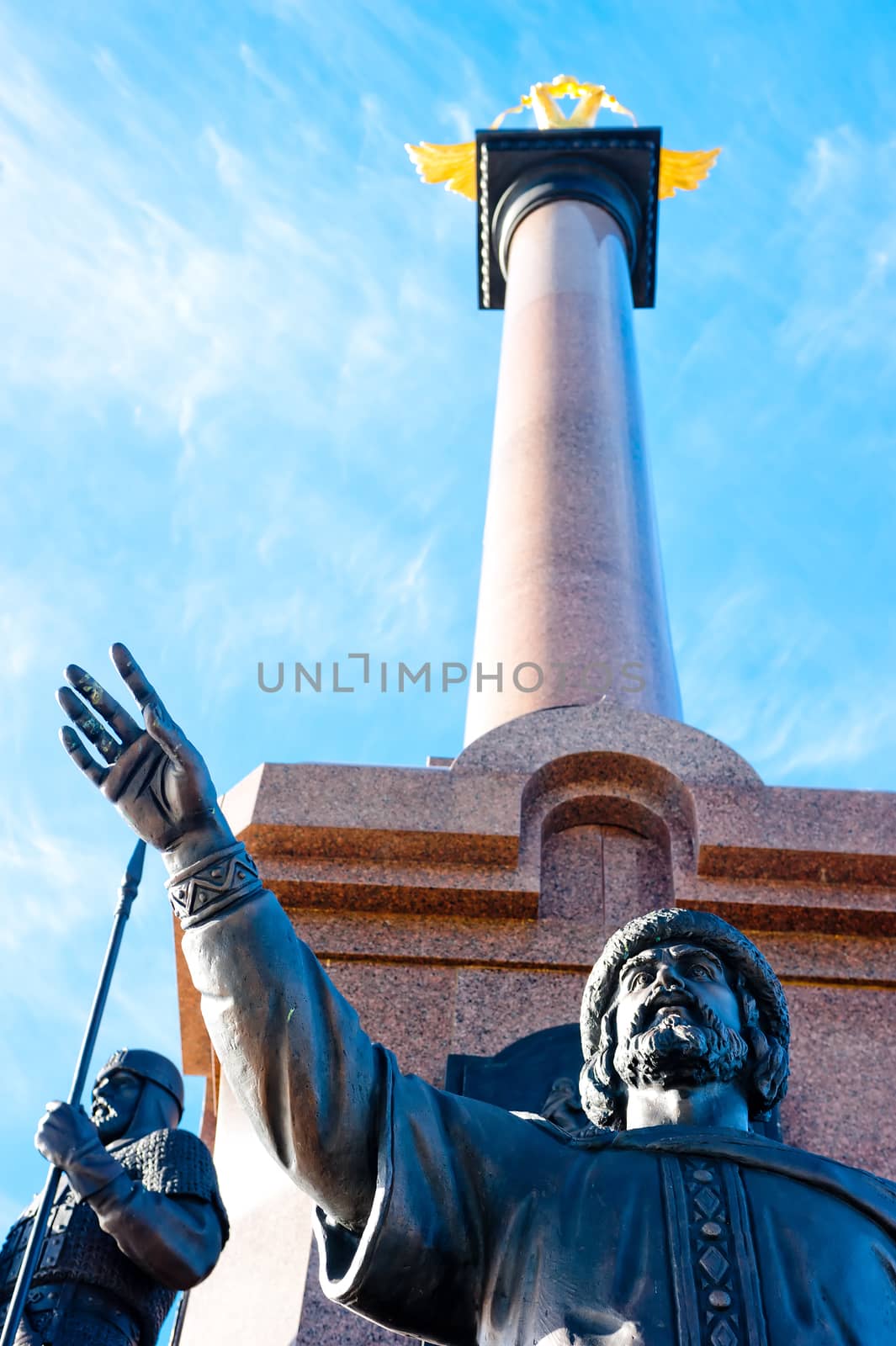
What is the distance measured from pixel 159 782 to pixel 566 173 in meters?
14.9

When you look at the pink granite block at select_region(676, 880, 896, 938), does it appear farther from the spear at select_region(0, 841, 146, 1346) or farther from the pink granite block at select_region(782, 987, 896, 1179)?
the spear at select_region(0, 841, 146, 1346)

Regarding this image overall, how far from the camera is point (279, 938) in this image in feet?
12.1

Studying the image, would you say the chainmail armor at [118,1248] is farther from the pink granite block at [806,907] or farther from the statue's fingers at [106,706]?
the pink granite block at [806,907]

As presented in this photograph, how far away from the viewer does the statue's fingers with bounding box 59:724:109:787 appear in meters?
3.84

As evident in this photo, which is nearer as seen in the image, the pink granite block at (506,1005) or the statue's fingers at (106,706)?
the statue's fingers at (106,706)

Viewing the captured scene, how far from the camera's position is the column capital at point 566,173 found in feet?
57.4

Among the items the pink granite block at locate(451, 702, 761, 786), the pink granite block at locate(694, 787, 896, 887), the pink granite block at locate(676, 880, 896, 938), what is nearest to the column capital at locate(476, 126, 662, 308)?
the pink granite block at locate(451, 702, 761, 786)

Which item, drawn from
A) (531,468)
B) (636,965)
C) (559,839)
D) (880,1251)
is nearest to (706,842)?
(559,839)

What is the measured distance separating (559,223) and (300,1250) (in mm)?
12712

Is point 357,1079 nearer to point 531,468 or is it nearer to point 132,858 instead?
point 132,858

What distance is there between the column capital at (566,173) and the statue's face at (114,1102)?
41.8 ft

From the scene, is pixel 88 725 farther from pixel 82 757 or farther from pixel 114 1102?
Result: pixel 114 1102

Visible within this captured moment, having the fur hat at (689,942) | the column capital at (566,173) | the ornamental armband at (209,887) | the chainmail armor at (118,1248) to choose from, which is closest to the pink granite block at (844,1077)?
the fur hat at (689,942)

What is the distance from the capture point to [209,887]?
12.2 ft
